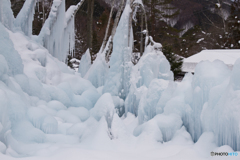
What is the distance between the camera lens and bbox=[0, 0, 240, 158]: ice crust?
9.68ft

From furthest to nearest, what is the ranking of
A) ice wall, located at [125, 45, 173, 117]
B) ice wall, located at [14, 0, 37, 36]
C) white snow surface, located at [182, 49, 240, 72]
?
1. white snow surface, located at [182, 49, 240, 72]
2. ice wall, located at [14, 0, 37, 36]
3. ice wall, located at [125, 45, 173, 117]

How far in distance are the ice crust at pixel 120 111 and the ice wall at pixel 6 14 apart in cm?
9

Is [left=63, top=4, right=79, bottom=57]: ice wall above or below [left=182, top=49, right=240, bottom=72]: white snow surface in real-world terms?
above

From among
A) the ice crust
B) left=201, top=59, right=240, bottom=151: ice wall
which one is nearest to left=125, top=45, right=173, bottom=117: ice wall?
the ice crust

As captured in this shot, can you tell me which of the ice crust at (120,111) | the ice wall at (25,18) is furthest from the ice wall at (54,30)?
the ice crust at (120,111)

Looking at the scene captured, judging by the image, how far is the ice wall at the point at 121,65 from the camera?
228 inches

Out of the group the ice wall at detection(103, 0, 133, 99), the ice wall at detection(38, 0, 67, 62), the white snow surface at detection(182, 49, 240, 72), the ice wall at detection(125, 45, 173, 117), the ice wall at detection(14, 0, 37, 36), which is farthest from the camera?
the white snow surface at detection(182, 49, 240, 72)

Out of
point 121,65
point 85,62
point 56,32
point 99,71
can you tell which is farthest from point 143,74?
point 85,62

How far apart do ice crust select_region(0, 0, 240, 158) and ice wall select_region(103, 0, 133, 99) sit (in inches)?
1.1

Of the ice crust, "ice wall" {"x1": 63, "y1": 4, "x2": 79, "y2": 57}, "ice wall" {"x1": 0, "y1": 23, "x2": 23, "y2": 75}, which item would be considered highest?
"ice wall" {"x1": 63, "y1": 4, "x2": 79, "y2": 57}

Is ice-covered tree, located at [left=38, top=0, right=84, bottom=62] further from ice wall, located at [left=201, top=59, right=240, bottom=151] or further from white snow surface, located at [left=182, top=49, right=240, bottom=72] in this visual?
white snow surface, located at [left=182, top=49, right=240, bottom=72]

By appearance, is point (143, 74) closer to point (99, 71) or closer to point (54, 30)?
point (99, 71)

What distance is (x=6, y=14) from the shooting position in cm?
584

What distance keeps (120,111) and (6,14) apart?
4.01 m
